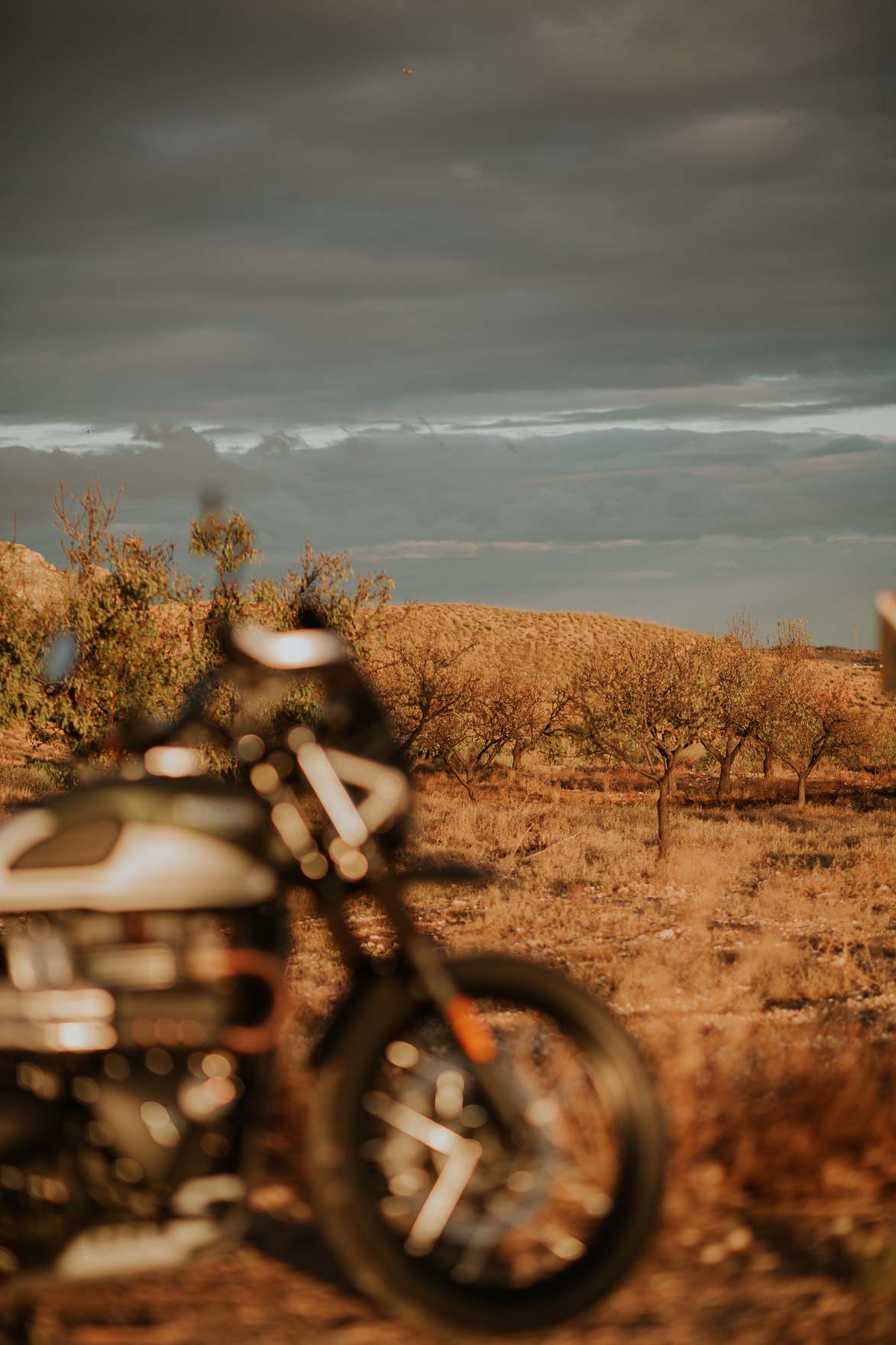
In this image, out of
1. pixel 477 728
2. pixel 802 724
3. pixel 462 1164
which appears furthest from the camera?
pixel 477 728

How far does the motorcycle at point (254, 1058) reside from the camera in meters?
2.98

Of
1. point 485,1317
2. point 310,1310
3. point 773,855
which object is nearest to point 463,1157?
point 485,1317

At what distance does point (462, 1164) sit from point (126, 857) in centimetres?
128

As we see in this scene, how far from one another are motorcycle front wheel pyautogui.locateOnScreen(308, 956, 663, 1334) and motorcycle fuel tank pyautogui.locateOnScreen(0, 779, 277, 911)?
0.52 m

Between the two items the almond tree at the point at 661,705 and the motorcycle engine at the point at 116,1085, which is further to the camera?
the almond tree at the point at 661,705

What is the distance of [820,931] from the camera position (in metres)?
19.5

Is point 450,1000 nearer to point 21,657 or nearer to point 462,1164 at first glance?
point 462,1164

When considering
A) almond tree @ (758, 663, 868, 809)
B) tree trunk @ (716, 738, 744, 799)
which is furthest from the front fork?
tree trunk @ (716, 738, 744, 799)

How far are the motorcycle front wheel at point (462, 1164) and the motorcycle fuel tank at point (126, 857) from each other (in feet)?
1.70

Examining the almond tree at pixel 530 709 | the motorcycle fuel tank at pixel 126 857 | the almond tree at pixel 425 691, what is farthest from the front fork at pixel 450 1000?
the almond tree at pixel 530 709

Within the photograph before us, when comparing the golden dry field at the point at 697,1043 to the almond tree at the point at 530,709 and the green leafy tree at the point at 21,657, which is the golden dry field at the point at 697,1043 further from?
the green leafy tree at the point at 21,657

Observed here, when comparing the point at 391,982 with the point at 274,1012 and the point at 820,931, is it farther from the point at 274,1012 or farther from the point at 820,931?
the point at 820,931

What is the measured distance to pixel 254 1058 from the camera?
3039 millimetres

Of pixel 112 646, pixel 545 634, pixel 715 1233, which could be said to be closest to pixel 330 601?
pixel 112 646
